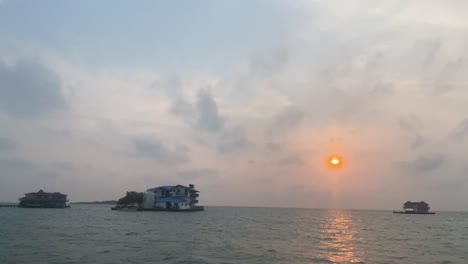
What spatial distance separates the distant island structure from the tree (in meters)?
27.6

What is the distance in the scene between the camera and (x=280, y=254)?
41250 mm

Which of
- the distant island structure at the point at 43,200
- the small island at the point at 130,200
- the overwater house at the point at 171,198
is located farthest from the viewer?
the distant island structure at the point at 43,200

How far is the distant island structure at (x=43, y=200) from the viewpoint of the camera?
584ft

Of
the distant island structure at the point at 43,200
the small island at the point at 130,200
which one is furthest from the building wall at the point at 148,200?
the distant island structure at the point at 43,200

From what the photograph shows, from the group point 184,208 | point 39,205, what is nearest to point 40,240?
point 184,208

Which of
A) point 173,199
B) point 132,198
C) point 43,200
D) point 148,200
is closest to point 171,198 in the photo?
point 173,199

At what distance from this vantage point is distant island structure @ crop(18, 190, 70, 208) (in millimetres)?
178000

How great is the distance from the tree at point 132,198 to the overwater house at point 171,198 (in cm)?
2118

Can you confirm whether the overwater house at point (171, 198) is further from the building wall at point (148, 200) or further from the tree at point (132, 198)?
the tree at point (132, 198)

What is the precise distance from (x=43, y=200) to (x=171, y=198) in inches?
2647

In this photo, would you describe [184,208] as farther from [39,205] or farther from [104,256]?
[104,256]

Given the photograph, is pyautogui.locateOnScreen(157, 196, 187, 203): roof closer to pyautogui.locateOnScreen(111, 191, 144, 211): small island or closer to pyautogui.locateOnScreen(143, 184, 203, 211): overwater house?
pyautogui.locateOnScreen(143, 184, 203, 211): overwater house

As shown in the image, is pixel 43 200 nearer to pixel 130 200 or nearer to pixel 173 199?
pixel 130 200

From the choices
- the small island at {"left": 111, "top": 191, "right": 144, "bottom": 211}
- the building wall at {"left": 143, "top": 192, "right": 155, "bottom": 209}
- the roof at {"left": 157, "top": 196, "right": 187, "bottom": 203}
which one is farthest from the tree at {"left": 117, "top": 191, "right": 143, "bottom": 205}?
the roof at {"left": 157, "top": 196, "right": 187, "bottom": 203}
